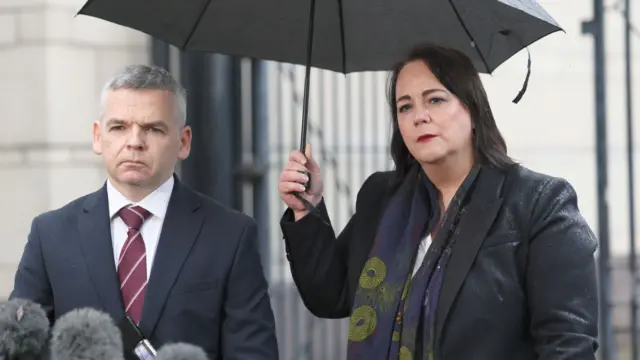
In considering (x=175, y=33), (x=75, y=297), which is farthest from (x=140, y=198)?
(x=175, y=33)

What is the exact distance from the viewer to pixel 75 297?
2936 millimetres

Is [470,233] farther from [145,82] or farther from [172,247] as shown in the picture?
[145,82]

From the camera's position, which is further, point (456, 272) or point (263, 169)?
point (263, 169)

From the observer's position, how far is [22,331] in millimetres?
2566

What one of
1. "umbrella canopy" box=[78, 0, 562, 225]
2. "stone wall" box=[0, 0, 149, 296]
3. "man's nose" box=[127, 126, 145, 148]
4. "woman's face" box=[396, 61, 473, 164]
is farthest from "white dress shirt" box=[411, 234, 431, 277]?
"stone wall" box=[0, 0, 149, 296]

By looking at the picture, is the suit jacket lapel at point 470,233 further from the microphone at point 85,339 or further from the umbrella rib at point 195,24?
the umbrella rib at point 195,24

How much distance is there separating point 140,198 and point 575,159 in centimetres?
620

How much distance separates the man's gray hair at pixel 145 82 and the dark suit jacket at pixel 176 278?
218mm

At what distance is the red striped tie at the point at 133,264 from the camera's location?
2924mm

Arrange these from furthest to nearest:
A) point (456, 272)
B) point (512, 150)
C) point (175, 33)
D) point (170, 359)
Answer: point (512, 150)
point (175, 33)
point (456, 272)
point (170, 359)

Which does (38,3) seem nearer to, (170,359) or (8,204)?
(8,204)

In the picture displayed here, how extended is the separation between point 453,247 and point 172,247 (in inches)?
26.7

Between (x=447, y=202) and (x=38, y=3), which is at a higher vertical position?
(x=38, y=3)

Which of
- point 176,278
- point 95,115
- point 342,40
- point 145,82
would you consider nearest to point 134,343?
point 176,278
